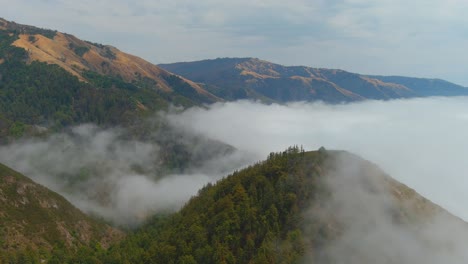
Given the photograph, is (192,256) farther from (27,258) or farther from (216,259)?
(27,258)

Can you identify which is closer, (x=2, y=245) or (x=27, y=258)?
(x=27, y=258)

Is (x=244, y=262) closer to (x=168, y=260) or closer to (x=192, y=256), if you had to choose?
(x=192, y=256)

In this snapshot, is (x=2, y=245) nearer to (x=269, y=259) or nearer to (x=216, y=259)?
(x=216, y=259)

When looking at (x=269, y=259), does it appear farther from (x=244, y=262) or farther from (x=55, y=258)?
(x=55, y=258)

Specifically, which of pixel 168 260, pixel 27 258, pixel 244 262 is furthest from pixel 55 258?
pixel 244 262

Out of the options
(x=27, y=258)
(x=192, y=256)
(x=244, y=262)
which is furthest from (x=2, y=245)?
(x=244, y=262)

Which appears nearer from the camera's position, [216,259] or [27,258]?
[27,258]

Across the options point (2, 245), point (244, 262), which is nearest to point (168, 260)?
point (244, 262)
